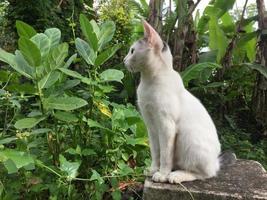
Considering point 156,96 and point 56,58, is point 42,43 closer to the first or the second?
point 56,58

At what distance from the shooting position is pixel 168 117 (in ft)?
8.66

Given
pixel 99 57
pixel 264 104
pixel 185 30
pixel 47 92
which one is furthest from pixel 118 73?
pixel 264 104

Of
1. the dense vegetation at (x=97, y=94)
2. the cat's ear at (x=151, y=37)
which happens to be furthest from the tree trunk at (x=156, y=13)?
the cat's ear at (x=151, y=37)

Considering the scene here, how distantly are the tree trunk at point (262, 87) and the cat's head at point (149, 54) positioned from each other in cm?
322

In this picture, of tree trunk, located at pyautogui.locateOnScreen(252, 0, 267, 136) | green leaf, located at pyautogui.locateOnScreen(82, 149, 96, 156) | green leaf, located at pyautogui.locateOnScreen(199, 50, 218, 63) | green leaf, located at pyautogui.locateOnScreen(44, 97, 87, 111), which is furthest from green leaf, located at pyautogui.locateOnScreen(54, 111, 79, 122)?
tree trunk, located at pyautogui.locateOnScreen(252, 0, 267, 136)

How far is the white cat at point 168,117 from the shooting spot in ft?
8.68

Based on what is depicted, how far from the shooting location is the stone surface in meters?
2.60

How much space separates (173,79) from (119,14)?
3932 mm

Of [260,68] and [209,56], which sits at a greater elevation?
[209,56]

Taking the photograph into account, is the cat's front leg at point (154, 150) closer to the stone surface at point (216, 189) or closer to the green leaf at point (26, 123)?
the stone surface at point (216, 189)

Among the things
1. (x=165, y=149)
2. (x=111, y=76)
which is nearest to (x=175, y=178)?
(x=165, y=149)

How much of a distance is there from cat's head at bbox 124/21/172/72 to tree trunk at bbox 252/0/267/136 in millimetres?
3219

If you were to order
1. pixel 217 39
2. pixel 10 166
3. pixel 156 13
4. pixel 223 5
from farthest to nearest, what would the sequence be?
pixel 223 5 < pixel 217 39 < pixel 156 13 < pixel 10 166

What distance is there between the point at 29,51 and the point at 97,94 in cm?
69
